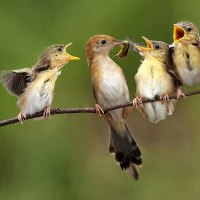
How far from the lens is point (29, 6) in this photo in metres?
8.27

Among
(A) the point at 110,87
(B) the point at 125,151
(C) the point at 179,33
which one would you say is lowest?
(B) the point at 125,151

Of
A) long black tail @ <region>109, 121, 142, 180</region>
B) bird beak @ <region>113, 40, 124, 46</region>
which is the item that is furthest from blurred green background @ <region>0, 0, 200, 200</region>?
bird beak @ <region>113, 40, 124, 46</region>

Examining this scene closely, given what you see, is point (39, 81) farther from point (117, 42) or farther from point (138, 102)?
point (138, 102)

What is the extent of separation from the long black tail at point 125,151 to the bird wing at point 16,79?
866mm

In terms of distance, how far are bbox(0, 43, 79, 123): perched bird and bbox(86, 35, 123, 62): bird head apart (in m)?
0.26

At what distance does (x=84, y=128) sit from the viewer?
827cm

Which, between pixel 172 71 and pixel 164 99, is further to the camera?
pixel 172 71

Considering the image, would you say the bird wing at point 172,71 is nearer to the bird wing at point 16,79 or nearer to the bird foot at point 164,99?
the bird foot at point 164,99

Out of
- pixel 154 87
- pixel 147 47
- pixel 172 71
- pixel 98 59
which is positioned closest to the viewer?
pixel 147 47

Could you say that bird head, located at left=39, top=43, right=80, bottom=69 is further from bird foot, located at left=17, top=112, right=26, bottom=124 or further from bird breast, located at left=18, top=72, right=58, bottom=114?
bird foot, located at left=17, top=112, right=26, bottom=124

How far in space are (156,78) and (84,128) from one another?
10.6 feet

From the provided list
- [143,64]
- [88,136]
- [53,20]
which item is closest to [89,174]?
[88,136]

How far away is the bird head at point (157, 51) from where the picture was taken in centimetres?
486

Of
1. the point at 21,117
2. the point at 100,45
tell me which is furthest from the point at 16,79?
the point at 100,45
